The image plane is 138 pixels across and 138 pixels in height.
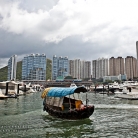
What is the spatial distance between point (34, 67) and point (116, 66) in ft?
266

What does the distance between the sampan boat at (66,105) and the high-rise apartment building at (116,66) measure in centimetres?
15451

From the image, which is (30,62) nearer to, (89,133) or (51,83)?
(51,83)

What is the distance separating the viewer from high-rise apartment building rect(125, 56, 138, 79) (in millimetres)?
163125

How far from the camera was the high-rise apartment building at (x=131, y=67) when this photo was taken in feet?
535

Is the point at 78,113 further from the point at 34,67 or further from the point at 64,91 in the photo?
the point at 34,67

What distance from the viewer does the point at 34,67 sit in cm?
18888

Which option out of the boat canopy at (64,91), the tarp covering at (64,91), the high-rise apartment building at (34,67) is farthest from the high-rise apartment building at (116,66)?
the tarp covering at (64,91)

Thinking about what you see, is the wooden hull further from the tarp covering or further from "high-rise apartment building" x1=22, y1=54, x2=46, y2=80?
"high-rise apartment building" x1=22, y1=54, x2=46, y2=80

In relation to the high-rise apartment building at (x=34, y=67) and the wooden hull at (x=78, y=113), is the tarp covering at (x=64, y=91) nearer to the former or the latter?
the wooden hull at (x=78, y=113)

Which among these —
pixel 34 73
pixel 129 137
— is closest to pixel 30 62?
pixel 34 73

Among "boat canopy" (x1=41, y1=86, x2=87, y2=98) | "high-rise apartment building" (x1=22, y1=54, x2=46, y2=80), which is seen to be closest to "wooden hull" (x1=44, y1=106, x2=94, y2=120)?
"boat canopy" (x1=41, y1=86, x2=87, y2=98)

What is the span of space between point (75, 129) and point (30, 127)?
4.11m

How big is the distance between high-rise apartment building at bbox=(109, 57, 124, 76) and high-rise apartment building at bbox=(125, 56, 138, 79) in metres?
5.18

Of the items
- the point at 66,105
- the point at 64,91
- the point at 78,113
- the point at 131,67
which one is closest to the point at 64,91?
the point at 64,91
